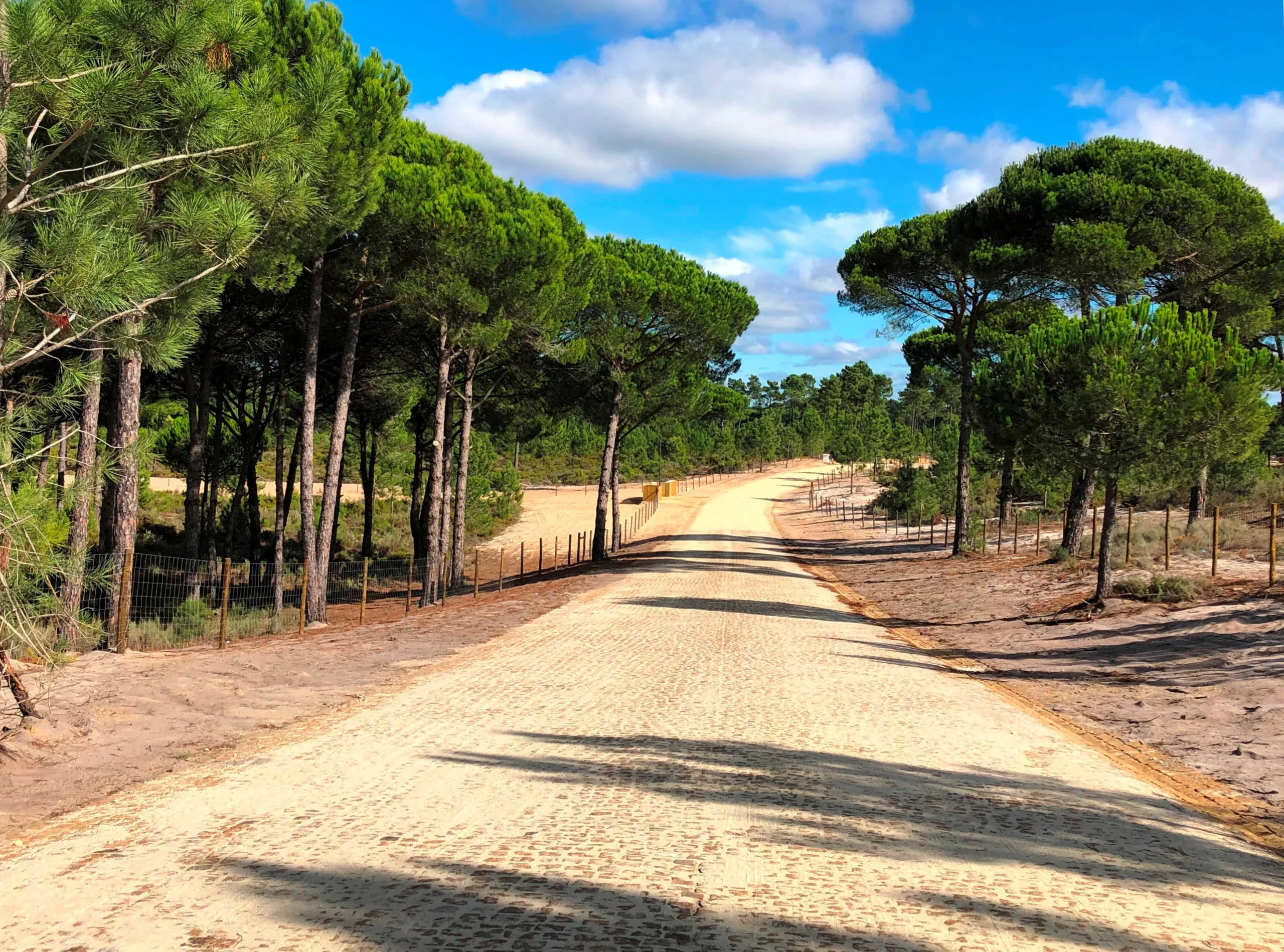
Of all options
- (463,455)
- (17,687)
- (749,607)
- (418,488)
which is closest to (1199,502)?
(749,607)

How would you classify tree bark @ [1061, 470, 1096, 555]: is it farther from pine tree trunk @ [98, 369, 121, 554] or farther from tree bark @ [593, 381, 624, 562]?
pine tree trunk @ [98, 369, 121, 554]

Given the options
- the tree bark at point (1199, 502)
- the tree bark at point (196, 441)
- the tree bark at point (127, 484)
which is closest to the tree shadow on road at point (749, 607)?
the tree bark at point (127, 484)

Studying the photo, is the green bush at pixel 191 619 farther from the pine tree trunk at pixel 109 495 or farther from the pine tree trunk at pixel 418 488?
the pine tree trunk at pixel 418 488

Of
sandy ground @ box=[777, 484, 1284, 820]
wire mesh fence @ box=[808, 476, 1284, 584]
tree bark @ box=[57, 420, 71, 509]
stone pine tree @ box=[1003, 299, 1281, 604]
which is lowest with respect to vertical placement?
sandy ground @ box=[777, 484, 1284, 820]

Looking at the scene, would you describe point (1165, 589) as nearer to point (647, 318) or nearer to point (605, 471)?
point (647, 318)

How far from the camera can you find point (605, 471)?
32.8 metres

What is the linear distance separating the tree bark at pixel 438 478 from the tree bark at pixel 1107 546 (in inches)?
548

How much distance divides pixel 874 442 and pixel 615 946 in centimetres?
8635

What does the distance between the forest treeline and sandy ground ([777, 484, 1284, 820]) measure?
211 centimetres

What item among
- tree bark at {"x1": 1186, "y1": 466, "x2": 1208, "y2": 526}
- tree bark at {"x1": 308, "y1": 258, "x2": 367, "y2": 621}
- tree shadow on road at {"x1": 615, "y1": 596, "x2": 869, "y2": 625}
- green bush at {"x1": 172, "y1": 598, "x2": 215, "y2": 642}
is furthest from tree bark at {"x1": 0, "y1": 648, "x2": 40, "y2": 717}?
tree bark at {"x1": 1186, "y1": 466, "x2": 1208, "y2": 526}

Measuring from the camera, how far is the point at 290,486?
2672cm

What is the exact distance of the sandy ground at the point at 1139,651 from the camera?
8.67 metres

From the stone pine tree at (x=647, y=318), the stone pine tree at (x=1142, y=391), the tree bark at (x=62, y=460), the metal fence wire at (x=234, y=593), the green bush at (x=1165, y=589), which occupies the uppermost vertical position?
the stone pine tree at (x=647, y=318)

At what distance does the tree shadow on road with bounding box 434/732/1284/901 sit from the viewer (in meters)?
5.17
